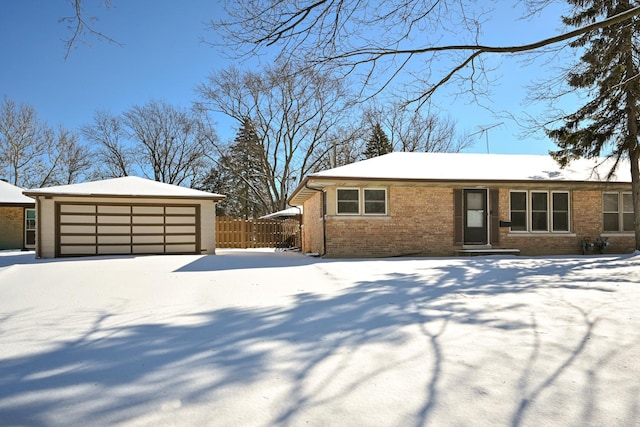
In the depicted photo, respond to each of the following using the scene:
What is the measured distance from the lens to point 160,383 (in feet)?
9.04

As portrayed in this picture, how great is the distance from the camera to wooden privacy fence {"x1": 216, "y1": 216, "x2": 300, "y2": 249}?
2166 centimetres

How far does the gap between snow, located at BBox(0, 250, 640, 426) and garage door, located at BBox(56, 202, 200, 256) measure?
8399 mm

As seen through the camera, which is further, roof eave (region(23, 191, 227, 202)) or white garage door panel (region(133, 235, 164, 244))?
white garage door panel (region(133, 235, 164, 244))

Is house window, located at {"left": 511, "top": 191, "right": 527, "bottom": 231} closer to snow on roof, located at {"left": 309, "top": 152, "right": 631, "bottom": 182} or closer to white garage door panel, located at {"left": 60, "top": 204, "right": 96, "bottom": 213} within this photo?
snow on roof, located at {"left": 309, "top": 152, "right": 631, "bottom": 182}

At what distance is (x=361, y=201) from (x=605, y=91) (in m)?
6.84

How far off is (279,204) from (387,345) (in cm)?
2828

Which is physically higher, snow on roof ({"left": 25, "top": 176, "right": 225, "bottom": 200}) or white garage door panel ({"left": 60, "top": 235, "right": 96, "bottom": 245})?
snow on roof ({"left": 25, "top": 176, "right": 225, "bottom": 200})

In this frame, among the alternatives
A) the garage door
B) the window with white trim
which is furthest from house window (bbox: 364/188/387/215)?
the garage door

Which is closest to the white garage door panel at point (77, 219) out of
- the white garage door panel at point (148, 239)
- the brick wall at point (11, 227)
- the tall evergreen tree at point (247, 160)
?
the white garage door panel at point (148, 239)

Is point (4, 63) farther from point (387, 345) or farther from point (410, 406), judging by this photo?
point (410, 406)

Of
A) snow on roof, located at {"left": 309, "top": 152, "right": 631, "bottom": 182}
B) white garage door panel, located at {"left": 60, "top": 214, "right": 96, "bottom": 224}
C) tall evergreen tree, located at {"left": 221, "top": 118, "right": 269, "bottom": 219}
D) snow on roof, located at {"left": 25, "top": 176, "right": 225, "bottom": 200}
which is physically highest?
tall evergreen tree, located at {"left": 221, "top": 118, "right": 269, "bottom": 219}

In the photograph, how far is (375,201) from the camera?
42.6 ft

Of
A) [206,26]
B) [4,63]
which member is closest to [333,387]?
[206,26]

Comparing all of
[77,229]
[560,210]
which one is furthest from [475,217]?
[77,229]
